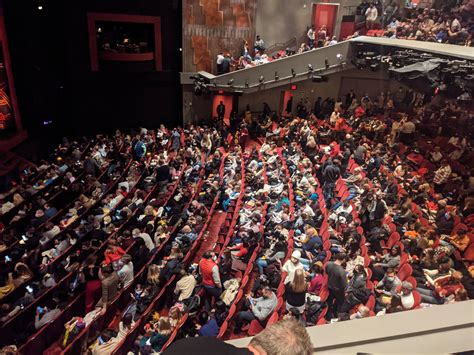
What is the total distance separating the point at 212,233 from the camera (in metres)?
5.54

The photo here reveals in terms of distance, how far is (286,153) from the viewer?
7.32 metres

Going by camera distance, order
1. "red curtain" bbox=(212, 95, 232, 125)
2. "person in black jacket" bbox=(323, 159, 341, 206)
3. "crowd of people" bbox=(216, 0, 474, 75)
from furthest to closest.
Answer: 1. "red curtain" bbox=(212, 95, 232, 125)
2. "crowd of people" bbox=(216, 0, 474, 75)
3. "person in black jacket" bbox=(323, 159, 341, 206)

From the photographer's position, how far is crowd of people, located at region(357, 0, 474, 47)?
6668mm

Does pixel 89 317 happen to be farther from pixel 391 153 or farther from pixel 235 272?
pixel 391 153

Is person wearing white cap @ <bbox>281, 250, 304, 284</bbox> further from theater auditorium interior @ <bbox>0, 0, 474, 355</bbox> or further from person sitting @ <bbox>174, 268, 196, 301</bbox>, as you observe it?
person sitting @ <bbox>174, 268, 196, 301</bbox>

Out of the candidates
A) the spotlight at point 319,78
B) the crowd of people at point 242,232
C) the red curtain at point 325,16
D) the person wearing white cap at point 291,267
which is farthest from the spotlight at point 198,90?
the person wearing white cap at point 291,267

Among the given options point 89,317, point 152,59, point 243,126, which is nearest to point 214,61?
point 152,59

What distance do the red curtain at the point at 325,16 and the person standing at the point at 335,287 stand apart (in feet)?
26.8

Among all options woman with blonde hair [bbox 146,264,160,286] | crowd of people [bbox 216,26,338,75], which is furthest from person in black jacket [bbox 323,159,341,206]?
crowd of people [bbox 216,26,338,75]

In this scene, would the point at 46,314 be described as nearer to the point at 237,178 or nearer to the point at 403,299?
the point at 403,299

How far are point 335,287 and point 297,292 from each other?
359 mm

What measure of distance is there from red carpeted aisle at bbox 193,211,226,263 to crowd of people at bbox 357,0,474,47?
4812 mm

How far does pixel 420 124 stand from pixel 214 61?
17.3 ft

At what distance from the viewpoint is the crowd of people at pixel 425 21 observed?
21.9ft
